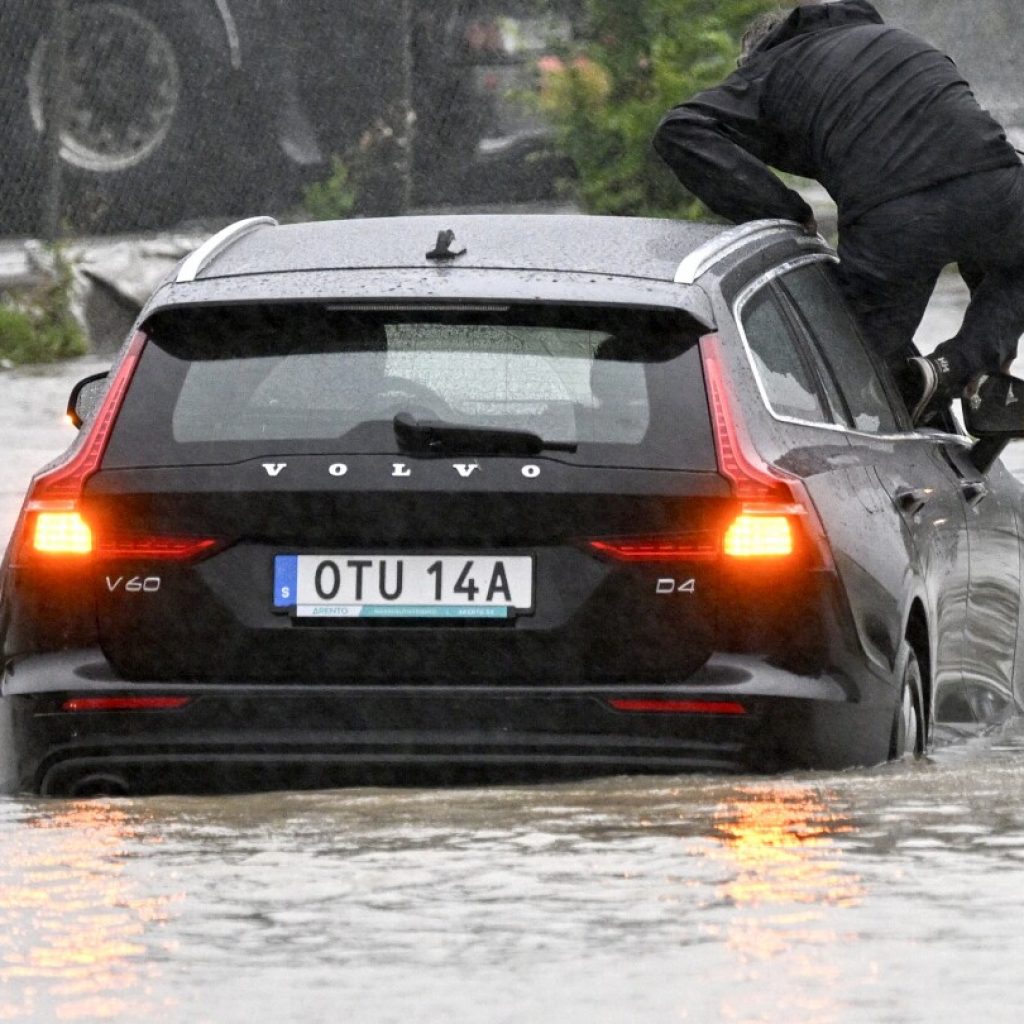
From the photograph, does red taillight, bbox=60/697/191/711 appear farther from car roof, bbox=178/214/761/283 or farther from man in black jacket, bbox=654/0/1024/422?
man in black jacket, bbox=654/0/1024/422

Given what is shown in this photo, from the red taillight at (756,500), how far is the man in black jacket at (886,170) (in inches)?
87.3

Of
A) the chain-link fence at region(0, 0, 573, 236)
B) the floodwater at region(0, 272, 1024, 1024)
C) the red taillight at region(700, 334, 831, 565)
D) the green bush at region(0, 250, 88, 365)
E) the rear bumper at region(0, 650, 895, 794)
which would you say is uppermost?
the chain-link fence at region(0, 0, 573, 236)

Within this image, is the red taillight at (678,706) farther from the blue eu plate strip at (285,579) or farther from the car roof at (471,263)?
the car roof at (471,263)

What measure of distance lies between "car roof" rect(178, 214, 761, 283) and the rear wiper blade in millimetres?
471

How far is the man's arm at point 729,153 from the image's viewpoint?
25.9 ft

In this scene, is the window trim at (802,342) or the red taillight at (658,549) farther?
the window trim at (802,342)

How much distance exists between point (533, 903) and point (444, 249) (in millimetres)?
1659

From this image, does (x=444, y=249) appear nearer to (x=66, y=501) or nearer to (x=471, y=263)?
(x=471, y=263)

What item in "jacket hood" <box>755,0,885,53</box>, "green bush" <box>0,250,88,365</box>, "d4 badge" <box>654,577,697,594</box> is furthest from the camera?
"green bush" <box>0,250,88,365</box>

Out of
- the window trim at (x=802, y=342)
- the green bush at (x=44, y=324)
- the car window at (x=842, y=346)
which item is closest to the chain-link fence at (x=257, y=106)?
the green bush at (x=44, y=324)

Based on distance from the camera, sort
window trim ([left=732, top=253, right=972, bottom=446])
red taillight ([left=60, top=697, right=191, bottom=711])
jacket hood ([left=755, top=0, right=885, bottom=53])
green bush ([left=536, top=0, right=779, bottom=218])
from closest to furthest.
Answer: red taillight ([left=60, top=697, right=191, bottom=711]) < window trim ([left=732, top=253, right=972, bottom=446]) < jacket hood ([left=755, top=0, right=885, bottom=53]) < green bush ([left=536, top=0, right=779, bottom=218])

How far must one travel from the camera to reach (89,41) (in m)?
16.2

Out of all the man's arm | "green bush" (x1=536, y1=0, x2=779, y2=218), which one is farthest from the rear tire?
"green bush" (x1=536, y1=0, x2=779, y2=218)

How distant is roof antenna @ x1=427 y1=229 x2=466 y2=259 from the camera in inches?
235
